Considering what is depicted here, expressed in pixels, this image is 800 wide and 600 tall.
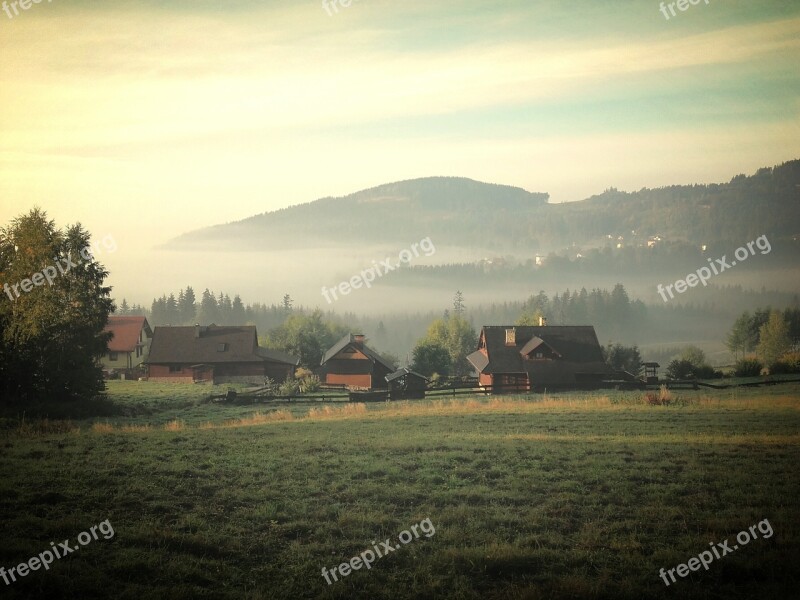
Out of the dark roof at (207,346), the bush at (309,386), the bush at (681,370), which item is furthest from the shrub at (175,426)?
the bush at (681,370)

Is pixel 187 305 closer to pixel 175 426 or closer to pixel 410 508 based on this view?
pixel 175 426

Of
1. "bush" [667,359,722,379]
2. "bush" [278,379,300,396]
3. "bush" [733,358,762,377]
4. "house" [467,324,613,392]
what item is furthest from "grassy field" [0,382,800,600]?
"bush" [733,358,762,377]

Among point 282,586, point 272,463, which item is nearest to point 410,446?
point 272,463

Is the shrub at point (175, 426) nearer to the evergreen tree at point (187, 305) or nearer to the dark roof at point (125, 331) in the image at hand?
the dark roof at point (125, 331)

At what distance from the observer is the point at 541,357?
6481 centimetres

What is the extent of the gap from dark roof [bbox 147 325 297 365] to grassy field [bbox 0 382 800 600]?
45.5m

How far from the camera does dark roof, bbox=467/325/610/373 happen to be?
64.4m

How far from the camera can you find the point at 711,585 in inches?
537

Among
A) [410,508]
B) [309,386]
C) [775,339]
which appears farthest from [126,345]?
[775,339]

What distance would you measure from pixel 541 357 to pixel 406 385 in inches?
566

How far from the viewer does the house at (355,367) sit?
246 ft

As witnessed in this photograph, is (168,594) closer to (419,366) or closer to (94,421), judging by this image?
(94,421)

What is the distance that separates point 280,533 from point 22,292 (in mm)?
34814

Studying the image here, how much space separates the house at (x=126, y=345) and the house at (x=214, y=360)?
624cm
